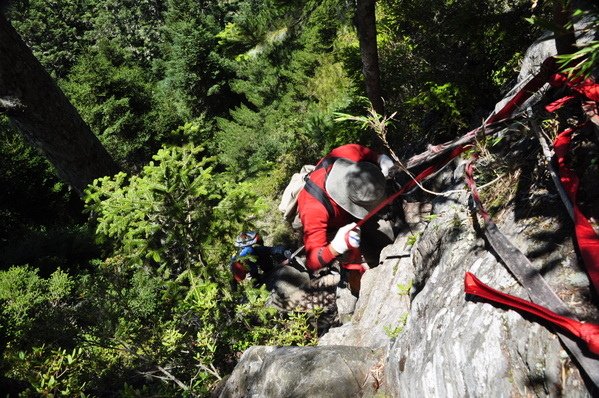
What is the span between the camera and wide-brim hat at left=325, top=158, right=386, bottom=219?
4.79 metres

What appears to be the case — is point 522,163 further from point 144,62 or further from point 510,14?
point 144,62

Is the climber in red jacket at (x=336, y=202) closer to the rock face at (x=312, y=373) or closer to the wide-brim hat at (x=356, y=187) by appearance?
the wide-brim hat at (x=356, y=187)

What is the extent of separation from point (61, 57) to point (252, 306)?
42178 mm

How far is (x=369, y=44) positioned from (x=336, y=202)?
7.68 ft

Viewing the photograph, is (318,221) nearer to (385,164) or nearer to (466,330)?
(385,164)

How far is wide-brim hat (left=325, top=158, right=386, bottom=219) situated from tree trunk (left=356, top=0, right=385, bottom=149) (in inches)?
65.9

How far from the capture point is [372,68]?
5.94 meters

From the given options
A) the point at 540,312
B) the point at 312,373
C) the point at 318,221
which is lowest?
the point at 312,373

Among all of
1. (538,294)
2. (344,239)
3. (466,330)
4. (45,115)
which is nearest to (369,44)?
(344,239)

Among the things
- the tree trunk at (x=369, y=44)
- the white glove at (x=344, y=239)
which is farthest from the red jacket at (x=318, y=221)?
the tree trunk at (x=369, y=44)

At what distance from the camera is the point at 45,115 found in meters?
5.16

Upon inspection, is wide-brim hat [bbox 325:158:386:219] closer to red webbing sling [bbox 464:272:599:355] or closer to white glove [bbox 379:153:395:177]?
white glove [bbox 379:153:395:177]

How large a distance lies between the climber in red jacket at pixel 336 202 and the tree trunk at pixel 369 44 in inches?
60.1

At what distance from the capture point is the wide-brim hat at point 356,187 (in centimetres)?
479
